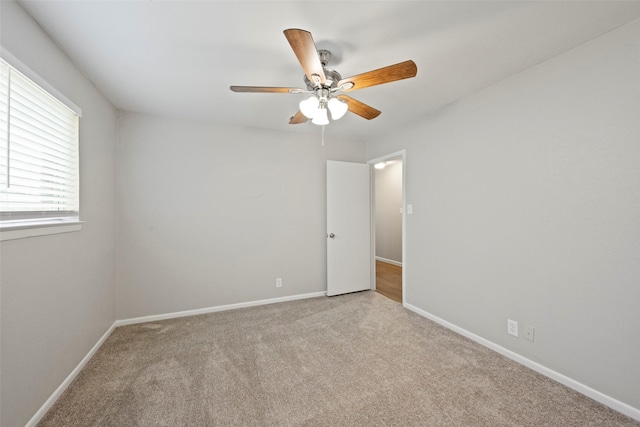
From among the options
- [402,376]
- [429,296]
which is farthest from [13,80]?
[429,296]

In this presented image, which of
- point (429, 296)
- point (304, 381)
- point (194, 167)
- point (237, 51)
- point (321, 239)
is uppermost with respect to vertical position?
point (237, 51)

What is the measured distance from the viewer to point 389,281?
183 inches

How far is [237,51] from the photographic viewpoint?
1.83 meters

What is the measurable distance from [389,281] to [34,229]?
4.43 metres

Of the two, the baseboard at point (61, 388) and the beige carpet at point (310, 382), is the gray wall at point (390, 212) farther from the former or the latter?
the baseboard at point (61, 388)

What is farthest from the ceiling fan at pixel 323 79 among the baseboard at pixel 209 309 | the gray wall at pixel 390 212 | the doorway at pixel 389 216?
the gray wall at pixel 390 212

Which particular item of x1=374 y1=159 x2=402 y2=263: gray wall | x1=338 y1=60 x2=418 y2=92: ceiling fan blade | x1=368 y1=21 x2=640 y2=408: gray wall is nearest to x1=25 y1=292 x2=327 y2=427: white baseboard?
x1=368 y1=21 x2=640 y2=408: gray wall

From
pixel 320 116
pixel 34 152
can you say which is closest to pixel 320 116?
pixel 320 116

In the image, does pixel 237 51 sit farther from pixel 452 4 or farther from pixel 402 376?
pixel 402 376

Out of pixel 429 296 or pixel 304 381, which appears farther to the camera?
pixel 429 296

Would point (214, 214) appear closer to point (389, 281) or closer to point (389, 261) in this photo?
point (389, 281)

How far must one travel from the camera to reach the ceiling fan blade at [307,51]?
4.01 ft

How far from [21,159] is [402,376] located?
2.83 meters

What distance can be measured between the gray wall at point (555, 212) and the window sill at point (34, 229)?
10.9ft
